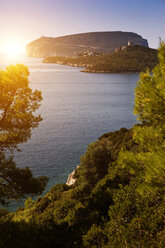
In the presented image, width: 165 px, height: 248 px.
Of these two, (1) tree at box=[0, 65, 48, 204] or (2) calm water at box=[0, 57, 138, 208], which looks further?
(2) calm water at box=[0, 57, 138, 208]

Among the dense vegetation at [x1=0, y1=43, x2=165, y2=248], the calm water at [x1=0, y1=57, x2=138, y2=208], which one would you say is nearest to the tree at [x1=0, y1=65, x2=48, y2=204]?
the dense vegetation at [x1=0, y1=43, x2=165, y2=248]

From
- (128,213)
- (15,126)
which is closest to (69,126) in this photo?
(15,126)

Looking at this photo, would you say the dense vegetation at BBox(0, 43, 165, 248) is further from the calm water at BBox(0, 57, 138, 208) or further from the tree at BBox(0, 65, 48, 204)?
the calm water at BBox(0, 57, 138, 208)

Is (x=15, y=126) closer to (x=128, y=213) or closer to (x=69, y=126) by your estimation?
(x=128, y=213)

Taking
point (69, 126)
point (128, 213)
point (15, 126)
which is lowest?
point (69, 126)

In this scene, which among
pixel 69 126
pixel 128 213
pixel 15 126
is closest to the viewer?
pixel 128 213

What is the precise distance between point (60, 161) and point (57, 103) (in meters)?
44.4

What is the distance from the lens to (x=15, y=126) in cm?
1295

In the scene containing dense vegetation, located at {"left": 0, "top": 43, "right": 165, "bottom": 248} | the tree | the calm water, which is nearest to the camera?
dense vegetation, located at {"left": 0, "top": 43, "right": 165, "bottom": 248}

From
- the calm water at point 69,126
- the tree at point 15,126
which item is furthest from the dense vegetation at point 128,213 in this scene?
the calm water at point 69,126

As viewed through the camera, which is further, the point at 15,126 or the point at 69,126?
the point at 69,126

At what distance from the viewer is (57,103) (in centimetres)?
7719

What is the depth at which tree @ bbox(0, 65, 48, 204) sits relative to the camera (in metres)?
12.4

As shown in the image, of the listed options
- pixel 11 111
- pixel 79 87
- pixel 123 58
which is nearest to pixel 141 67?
pixel 123 58
